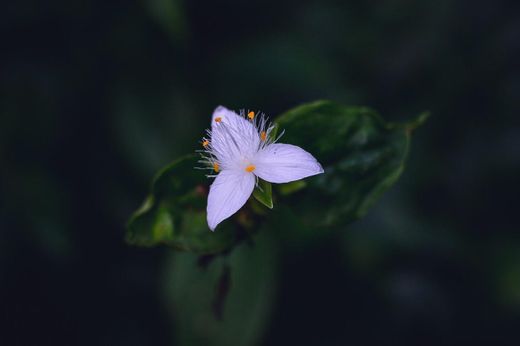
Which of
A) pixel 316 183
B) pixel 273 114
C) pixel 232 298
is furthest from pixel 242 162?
pixel 273 114

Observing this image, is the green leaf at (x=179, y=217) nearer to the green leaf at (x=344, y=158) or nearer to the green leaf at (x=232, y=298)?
the green leaf at (x=344, y=158)

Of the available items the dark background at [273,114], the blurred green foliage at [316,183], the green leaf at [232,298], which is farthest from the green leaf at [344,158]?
the dark background at [273,114]

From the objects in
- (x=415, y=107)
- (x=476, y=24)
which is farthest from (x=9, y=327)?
(x=476, y=24)

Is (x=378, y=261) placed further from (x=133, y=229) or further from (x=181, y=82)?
(x=133, y=229)

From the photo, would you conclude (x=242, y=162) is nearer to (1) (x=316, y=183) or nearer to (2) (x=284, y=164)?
(2) (x=284, y=164)

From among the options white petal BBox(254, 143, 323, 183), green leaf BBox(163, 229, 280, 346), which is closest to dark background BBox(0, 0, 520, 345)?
green leaf BBox(163, 229, 280, 346)

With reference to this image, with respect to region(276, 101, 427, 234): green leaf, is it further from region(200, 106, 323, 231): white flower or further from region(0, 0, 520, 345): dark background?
region(0, 0, 520, 345): dark background
